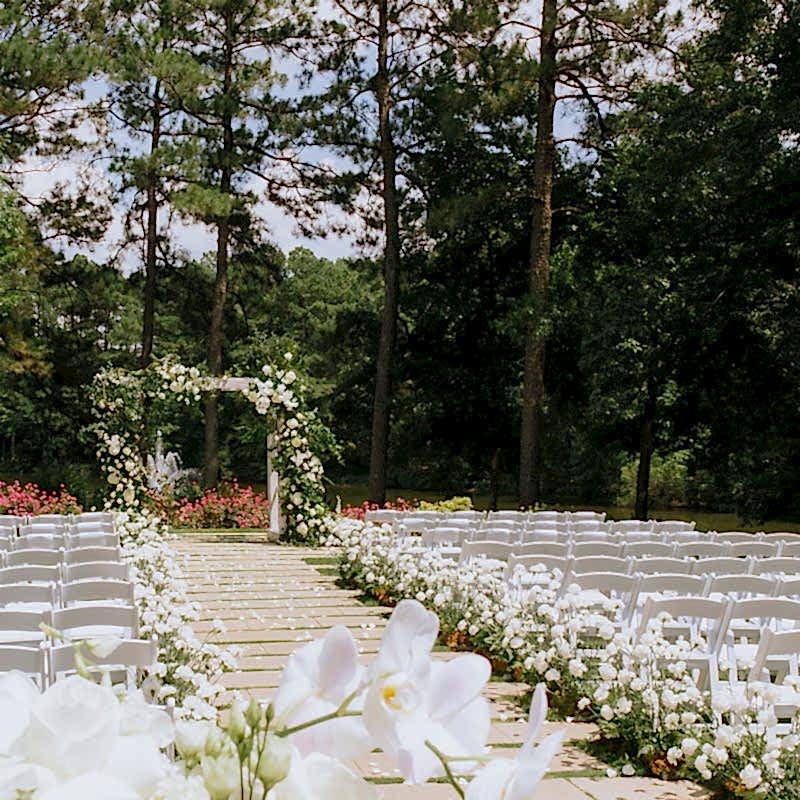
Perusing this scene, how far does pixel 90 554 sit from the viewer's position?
25.5 ft

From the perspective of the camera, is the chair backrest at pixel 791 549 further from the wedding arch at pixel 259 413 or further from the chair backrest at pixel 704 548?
the wedding arch at pixel 259 413

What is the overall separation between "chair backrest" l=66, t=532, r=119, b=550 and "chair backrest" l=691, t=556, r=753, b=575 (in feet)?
17.1

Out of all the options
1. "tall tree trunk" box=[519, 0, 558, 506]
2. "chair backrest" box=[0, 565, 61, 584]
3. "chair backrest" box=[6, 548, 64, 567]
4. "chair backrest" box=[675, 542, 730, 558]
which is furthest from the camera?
"tall tree trunk" box=[519, 0, 558, 506]

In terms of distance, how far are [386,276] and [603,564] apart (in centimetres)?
1626

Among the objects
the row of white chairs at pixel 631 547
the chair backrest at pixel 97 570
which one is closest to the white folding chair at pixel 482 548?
the row of white chairs at pixel 631 547

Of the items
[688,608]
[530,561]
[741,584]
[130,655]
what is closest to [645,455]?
[530,561]

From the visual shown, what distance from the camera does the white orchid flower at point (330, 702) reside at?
0.80 metres

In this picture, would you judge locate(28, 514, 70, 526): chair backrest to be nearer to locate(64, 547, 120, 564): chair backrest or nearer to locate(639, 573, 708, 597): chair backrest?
locate(64, 547, 120, 564): chair backrest

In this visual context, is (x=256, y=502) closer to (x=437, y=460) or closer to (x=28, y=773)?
(x=437, y=460)

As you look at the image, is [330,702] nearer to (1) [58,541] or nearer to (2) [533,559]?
(2) [533,559]

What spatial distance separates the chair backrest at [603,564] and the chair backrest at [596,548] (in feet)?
4.42

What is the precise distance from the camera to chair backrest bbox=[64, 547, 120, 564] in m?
7.68

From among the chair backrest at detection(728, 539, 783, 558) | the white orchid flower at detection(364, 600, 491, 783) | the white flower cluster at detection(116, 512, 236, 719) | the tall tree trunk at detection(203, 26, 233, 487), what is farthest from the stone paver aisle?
the tall tree trunk at detection(203, 26, 233, 487)

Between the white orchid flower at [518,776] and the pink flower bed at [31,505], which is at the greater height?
the white orchid flower at [518,776]
